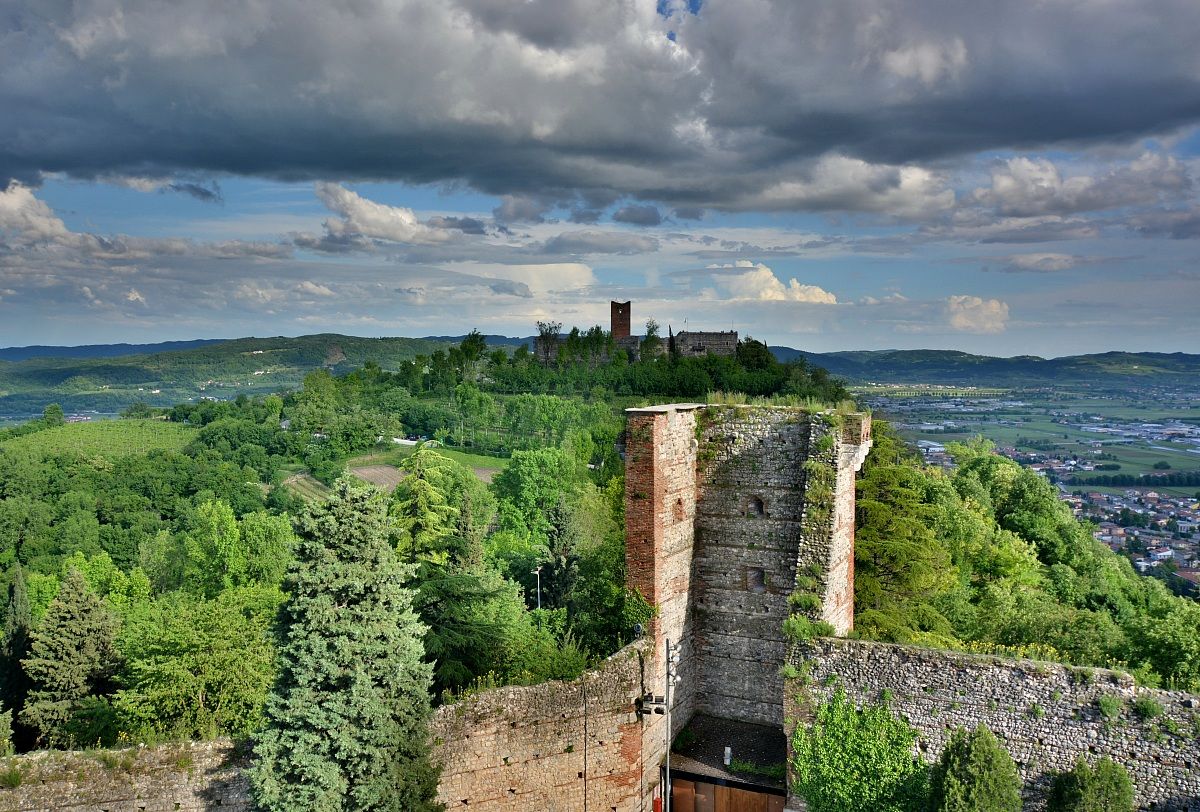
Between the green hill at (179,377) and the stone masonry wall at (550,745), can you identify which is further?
the green hill at (179,377)

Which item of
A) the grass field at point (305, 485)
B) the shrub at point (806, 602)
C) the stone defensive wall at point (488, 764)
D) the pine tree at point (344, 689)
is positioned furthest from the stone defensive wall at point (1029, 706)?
the grass field at point (305, 485)

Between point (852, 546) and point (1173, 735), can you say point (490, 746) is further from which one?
point (1173, 735)

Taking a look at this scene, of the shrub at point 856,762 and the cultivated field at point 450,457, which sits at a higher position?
the shrub at point 856,762

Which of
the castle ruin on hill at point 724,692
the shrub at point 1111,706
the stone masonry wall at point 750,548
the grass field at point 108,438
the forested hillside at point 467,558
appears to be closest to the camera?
the shrub at point 1111,706

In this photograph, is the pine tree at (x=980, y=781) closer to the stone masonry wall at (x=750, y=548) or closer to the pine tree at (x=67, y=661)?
the stone masonry wall at (x=750, y=548)

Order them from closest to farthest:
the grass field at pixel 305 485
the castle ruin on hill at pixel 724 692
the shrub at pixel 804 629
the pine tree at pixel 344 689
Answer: the pine tree at pixel 344 689 → the castle ruin on hill at pixel 724 692 → the shrub at pixel 804 629 → the grass field at pixel 305 485

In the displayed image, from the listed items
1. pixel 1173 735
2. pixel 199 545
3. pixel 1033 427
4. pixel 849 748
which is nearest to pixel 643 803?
pixel 849 748

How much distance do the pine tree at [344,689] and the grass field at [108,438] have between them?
93449 mm

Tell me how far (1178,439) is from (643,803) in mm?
129563

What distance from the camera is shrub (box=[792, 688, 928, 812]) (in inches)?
616

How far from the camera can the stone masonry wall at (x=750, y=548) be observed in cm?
1917

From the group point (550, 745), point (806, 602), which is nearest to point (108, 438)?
point (550, 745)

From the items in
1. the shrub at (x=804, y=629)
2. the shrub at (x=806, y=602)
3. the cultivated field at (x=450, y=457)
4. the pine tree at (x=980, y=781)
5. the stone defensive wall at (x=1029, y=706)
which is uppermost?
the shrub at (x=806, y=602)

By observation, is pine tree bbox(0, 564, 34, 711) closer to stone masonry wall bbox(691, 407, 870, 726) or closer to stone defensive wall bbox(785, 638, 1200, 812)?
stone masonry wall bbox(691, 407, 870, 726)
